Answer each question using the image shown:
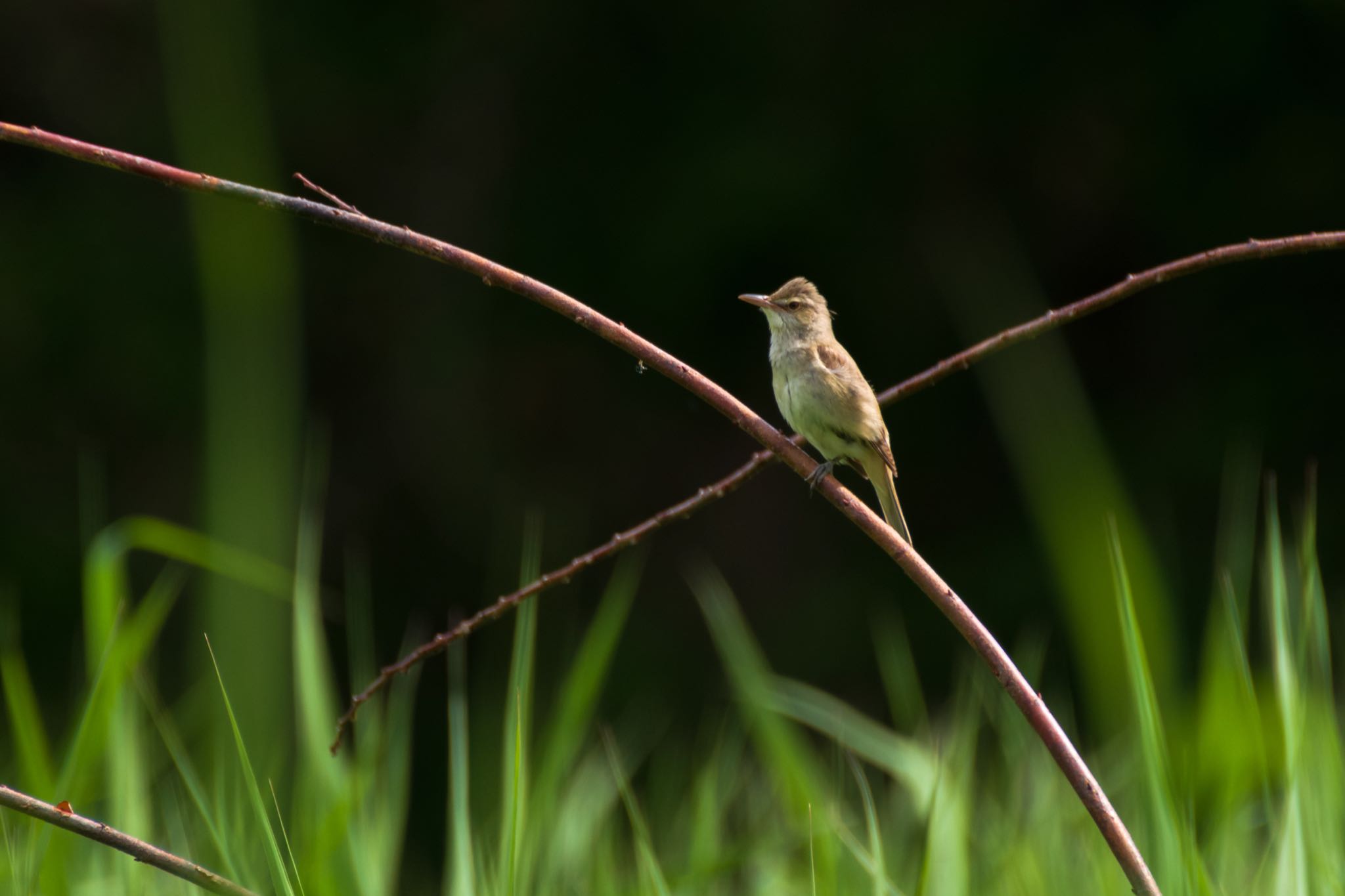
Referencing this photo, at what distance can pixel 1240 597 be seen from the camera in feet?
7.78

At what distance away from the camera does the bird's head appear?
2.82 m

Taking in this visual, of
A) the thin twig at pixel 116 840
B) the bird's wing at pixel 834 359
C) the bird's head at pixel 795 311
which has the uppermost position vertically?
the bird's head at pixel 795 311

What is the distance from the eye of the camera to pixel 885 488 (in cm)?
268

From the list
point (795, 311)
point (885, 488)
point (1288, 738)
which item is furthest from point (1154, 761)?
point (795, 311)

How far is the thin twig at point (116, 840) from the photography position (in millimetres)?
1053

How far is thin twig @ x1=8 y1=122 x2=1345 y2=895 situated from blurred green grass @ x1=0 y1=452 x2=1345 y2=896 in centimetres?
33

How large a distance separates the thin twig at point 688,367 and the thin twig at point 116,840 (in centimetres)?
54

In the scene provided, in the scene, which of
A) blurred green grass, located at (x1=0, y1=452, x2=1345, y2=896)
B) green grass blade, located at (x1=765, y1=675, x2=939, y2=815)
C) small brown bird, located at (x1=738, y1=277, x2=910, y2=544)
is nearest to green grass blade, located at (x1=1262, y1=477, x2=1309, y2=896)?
blurred green grass, located at (x1=0, y1=452, x2=1345, y2=896)

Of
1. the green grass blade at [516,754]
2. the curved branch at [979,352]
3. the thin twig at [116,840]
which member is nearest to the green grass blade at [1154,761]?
the curved branch at [979,352]

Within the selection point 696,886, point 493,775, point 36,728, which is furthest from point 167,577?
point 696,886

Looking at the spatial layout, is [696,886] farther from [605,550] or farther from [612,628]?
[605,550]

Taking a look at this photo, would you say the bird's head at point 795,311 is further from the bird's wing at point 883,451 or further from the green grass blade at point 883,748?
the green grass blade at point 883,748

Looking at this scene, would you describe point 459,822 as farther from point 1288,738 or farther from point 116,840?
point 1288,738

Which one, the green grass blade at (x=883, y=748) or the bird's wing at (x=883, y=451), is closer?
the green grass blade at (x=883, y=748)
